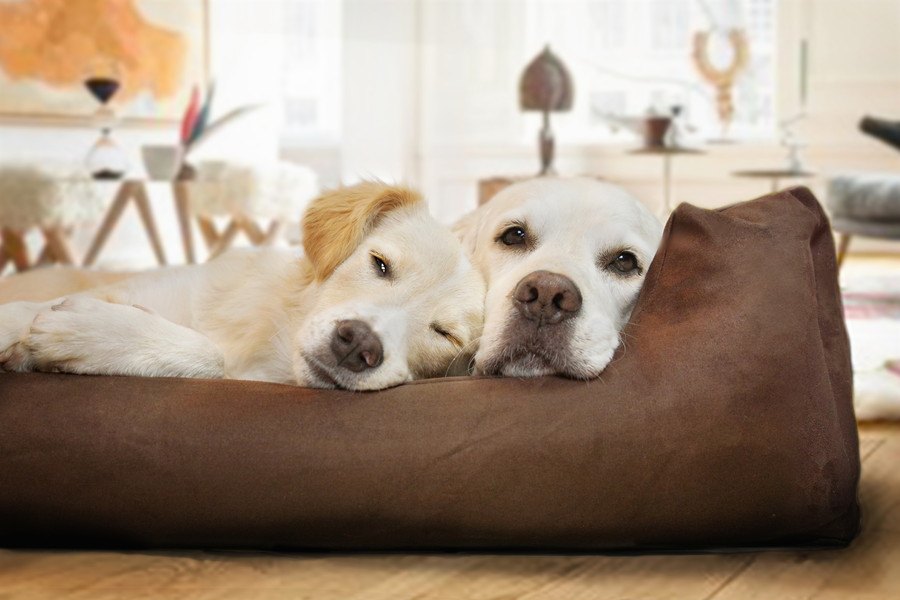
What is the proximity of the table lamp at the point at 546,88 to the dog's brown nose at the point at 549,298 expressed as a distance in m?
5.40

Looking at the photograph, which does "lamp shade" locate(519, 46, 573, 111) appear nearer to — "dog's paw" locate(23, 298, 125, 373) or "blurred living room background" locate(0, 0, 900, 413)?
"blurred living room background" locate(0, 0, 900, 413)

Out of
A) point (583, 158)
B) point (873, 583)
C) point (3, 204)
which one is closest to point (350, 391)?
point (873, 583)

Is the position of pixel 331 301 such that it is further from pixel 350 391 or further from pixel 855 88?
pixel 855 88

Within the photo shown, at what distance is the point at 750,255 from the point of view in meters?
1.87

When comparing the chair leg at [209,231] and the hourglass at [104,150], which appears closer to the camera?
the hourglass at [104,150]

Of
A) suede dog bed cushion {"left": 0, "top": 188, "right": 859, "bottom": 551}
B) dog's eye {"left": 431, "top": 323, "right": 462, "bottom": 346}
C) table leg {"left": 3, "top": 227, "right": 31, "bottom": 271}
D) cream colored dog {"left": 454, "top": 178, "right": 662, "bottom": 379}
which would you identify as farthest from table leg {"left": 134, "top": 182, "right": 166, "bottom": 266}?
suede dog bed cushion {"left": 0, "top": 188, "right": 859, "bottom": 551}

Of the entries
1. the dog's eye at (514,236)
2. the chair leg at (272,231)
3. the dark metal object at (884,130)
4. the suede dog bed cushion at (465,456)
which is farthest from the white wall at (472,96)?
the suede dog bed cushion at (465,456)

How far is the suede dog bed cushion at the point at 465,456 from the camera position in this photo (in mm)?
1688

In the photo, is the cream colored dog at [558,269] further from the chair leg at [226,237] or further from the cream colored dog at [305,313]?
the chair leg at [226,237]

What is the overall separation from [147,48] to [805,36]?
20.7 ft

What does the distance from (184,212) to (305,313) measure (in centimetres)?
554

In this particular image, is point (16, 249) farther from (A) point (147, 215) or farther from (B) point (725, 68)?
(B) point (725, 68)

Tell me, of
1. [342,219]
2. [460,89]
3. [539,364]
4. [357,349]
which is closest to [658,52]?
[460,89]

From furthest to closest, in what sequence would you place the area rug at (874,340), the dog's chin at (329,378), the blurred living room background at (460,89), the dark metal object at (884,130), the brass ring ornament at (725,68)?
1. the brass ring ornament at (725,68)
2. the blurred living room background at (460,89)
3. the dark metal object at (884,130)
4. the area rug at (874,340)
5. the dog's chin at (329,378)
